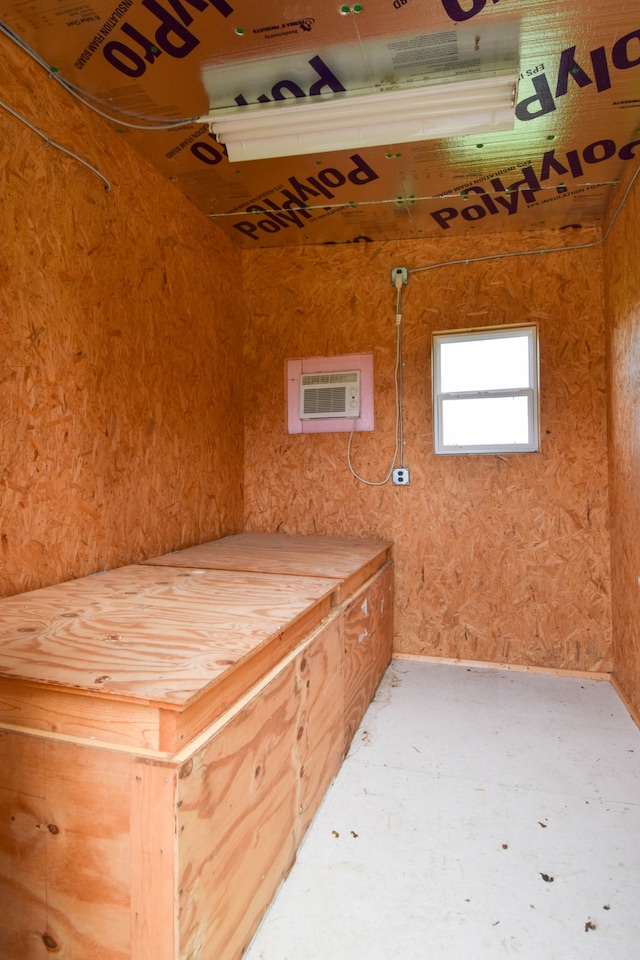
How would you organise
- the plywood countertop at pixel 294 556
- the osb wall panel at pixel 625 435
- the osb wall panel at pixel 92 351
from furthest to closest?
the osb wall panel at pixel 625 435 < the plywood countertop at pixel 294 556 < the osb wall panel at pixel 92 351

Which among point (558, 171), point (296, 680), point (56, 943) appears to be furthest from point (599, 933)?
point (558, 171)

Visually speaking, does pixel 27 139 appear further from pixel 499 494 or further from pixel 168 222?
pixel 499 494

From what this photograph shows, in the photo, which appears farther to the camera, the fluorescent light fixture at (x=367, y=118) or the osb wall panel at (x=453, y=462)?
the osb wall panel at (x=453, y=462)

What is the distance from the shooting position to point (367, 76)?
1789 mm

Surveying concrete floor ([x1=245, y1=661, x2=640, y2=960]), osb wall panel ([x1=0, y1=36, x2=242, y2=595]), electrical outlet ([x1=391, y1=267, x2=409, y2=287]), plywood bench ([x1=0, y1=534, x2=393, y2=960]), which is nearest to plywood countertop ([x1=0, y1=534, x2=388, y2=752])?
plywood bench ([x1=0, y1=534, x2=393, y2=960])

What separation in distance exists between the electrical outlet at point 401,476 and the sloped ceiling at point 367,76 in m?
1.42

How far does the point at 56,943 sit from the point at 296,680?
711mm

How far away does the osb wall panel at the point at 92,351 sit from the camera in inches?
66.1

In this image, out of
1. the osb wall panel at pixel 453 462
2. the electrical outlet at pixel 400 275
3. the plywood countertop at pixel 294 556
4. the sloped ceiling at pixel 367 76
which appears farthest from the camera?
the electrical outlet at pixel 400 275

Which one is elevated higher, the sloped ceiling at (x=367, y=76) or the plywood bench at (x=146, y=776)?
the sloped ceiling at (x=367, y=76)

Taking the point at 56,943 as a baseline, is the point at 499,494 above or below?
above

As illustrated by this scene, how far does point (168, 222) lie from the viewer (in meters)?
2.50

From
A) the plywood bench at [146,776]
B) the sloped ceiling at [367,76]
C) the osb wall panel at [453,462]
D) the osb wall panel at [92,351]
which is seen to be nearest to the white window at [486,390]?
the osb wall panel at [453,462]

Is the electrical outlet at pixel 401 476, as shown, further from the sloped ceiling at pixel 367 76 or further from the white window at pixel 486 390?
the sloped ceiling at pixel 367 76
